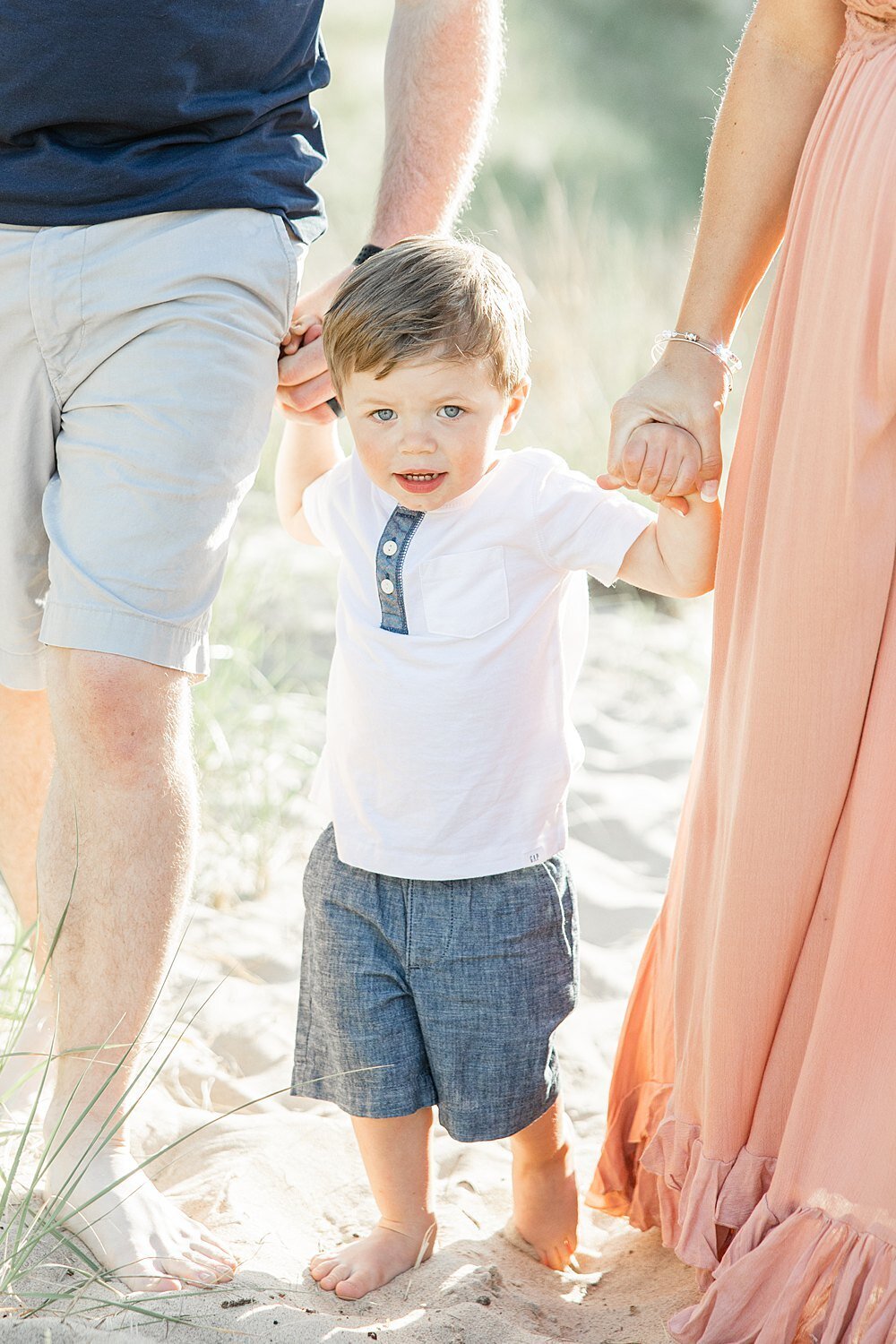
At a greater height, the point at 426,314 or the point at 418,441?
the point at 426,314

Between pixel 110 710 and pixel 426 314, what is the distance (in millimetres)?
674

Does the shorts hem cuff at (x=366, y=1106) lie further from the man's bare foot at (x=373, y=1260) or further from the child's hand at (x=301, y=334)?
the child's hand at (x=301, y=334)

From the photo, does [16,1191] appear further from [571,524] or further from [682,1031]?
[571,524]

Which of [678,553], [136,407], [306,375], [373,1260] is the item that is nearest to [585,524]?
[678,553]

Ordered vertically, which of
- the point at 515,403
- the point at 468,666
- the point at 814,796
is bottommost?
the point at 814,796

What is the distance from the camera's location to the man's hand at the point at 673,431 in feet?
5.88

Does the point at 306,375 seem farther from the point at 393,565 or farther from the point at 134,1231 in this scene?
the point at 134,1231

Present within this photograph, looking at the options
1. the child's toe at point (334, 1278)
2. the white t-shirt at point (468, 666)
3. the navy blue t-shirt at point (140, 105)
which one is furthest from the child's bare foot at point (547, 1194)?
the navy blue t-shirt at point (140, 105)

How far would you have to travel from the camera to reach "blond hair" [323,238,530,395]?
1.87 metres

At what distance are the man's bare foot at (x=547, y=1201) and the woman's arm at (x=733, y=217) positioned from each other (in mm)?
1011

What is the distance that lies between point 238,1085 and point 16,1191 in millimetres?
706

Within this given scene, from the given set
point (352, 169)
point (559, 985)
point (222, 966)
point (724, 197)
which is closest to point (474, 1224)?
point (559, 985)

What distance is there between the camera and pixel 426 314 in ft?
6.14

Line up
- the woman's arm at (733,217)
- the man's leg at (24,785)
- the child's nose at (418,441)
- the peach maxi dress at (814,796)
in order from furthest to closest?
the man's leg at (24,785) → the child's nose at (418,441) → the woman's arm at (733,217) → the peach maxi dress at (814,796)
